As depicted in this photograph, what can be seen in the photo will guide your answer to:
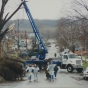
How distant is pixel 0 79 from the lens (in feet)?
87.4

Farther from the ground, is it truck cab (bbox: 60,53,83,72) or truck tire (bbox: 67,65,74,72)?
truck cab (bbox: 60,53,83,72)

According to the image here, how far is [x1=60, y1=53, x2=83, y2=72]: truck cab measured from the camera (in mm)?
40250

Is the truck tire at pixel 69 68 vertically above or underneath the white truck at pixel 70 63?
underneath

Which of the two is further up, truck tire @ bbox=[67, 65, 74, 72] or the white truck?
the white truck

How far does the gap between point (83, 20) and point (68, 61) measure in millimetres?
8366

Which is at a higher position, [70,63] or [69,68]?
[70,63]

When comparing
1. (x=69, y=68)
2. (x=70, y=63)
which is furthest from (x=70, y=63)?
(x=69, y=68)

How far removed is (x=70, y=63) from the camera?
40594 millimetres

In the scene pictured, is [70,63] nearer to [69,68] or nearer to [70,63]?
[70,63]

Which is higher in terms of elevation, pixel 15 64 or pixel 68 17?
pixel 68 17

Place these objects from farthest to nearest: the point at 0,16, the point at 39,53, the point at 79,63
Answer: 1. the point at 39,53
2. the point at 79,63
3. the point at 0,16

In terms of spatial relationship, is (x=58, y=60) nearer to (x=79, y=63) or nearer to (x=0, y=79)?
(x=79, y=63)

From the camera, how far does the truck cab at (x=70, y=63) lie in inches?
1585

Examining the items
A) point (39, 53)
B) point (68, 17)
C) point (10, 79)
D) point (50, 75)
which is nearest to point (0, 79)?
point (10, 79)
